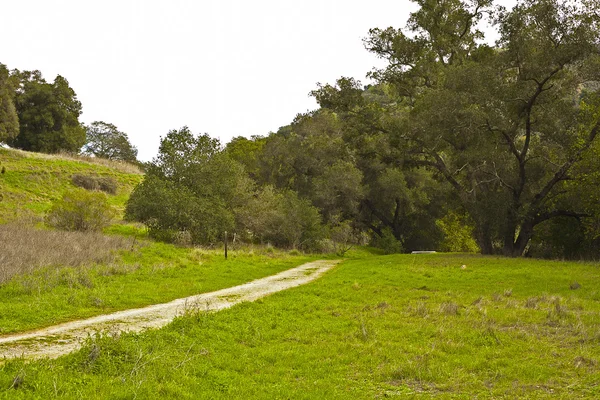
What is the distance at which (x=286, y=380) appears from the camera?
26.8 ft

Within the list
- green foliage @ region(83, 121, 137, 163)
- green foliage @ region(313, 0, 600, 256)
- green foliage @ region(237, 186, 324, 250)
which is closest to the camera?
green foliage @ region(313, 0, 600, 256)

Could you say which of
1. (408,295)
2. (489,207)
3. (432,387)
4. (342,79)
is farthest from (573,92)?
(432,387)

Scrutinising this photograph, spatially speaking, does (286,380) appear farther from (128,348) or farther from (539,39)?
(539,39)

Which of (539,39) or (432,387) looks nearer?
(432,387)

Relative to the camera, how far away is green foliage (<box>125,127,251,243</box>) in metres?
31.2

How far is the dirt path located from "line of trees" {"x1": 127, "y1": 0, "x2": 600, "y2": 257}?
15509 millimetres

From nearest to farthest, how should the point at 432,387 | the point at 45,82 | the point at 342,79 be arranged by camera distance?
the point at 432,387, the point at 342,79, the point at 45,82

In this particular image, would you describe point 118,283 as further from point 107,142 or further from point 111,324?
point 107,142

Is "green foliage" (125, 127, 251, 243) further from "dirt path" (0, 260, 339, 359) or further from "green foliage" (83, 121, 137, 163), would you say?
"green foliage" (83, 121, 137, 163)

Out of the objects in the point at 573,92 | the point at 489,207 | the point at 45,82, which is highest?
the point at 45,82

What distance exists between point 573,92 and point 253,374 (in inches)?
1147

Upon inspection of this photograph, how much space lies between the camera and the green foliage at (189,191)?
31219mm

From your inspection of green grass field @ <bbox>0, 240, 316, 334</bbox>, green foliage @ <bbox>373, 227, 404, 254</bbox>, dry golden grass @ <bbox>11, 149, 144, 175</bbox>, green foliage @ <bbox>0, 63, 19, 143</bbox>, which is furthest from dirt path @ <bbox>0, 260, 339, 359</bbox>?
dry golden grass @ <bbox>11, 149, 144, 175</bbox>


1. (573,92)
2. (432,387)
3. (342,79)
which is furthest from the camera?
(342,79)
